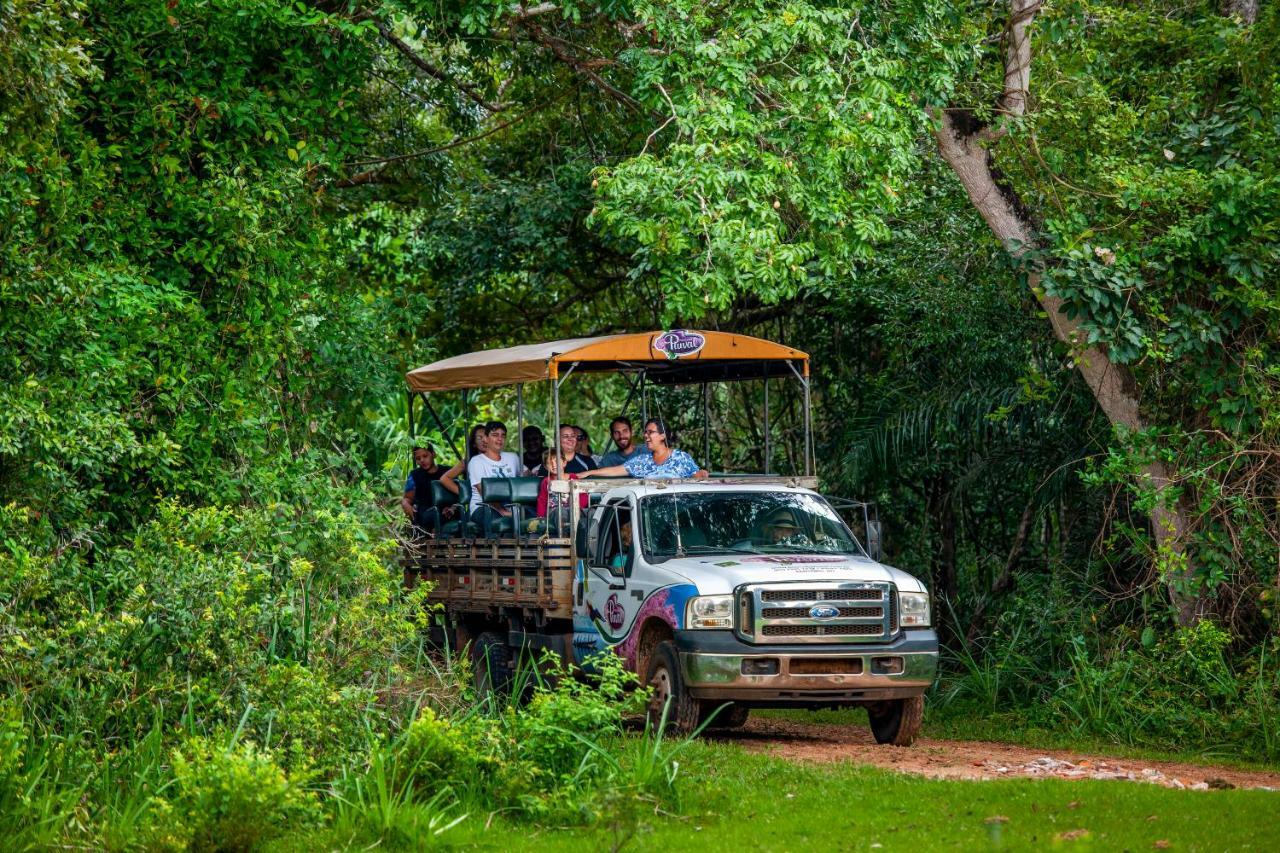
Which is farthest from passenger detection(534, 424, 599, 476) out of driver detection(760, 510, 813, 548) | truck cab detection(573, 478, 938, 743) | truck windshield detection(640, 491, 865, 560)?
driver detection(760, 510, 813, 548)

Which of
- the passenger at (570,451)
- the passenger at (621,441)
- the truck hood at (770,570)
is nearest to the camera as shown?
the truck hood at (770,570)

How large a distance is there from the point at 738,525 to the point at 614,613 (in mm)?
1187

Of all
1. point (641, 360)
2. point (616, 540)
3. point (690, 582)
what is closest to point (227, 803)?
point (690, 582)

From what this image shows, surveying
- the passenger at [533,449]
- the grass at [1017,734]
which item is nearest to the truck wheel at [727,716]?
the grass at [1017,734]

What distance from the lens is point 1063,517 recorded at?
53.1 ft

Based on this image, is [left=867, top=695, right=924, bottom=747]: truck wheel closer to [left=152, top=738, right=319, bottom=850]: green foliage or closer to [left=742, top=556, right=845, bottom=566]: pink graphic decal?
[left=742, top=556, right=845, bottom=566]: pink graphic decal

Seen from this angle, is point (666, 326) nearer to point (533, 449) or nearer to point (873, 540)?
point (533, 449)

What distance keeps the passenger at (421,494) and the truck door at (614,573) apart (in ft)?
12.0

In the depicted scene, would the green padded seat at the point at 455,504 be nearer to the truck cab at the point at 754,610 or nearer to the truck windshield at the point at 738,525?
the truck cab at the point at 754,610

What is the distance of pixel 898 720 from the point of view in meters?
12.2

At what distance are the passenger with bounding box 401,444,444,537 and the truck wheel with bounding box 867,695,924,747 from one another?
567 centimetres

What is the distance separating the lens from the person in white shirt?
15.6 m

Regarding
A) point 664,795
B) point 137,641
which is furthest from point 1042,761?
point 137,641

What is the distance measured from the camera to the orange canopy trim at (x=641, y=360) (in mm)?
14016
